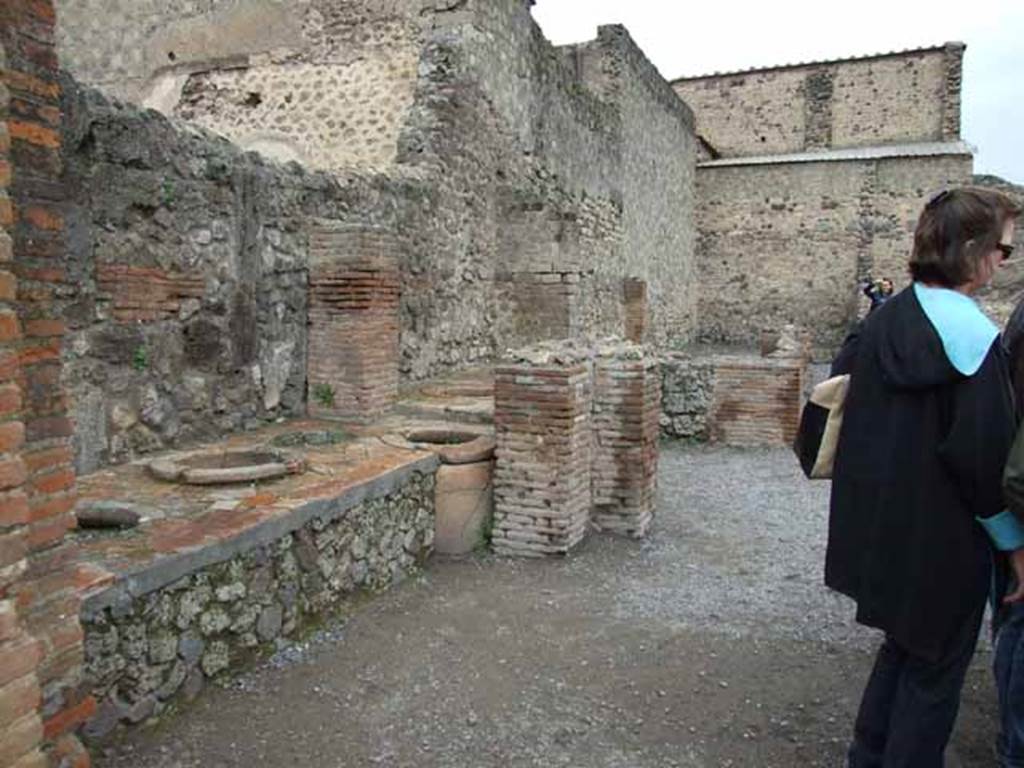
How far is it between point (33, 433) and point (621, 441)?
366cm

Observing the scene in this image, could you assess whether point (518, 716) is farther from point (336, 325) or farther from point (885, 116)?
point (885, 116)

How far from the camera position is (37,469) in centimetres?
211

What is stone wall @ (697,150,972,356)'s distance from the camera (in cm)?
1836

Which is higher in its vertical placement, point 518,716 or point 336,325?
point 336,325

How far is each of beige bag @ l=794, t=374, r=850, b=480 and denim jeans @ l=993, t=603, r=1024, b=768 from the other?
0.69 meters

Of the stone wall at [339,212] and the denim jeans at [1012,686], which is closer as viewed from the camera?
the denim jeans at [1012,686]

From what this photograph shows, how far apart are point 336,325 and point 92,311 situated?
1825 mm

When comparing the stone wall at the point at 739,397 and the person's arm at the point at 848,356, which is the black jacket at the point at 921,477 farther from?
the stone wall at the point at 739,397

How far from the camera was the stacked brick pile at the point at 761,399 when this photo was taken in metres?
8.49

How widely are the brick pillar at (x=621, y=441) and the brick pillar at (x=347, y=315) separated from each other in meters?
1.60

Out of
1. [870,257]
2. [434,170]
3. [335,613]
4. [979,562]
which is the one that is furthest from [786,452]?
[870,257]

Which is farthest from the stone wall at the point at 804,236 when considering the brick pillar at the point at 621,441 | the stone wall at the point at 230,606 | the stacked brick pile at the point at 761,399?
the stone wall at the point at 230,606

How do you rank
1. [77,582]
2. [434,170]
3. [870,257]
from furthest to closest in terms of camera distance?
[870,257]
[434,170]
[77,582]

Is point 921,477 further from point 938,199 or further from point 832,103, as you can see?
point 832,103
